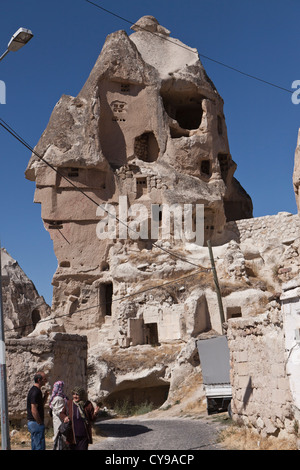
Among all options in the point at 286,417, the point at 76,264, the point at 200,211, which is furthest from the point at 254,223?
the point at 286,417

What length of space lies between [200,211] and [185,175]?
2189 mm

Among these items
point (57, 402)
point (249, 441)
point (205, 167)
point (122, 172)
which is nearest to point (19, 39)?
point (57, 402)

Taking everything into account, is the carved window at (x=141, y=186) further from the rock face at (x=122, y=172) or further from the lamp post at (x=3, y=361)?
the lamp post at (x=3, y=361)

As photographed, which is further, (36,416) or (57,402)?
(57,402)

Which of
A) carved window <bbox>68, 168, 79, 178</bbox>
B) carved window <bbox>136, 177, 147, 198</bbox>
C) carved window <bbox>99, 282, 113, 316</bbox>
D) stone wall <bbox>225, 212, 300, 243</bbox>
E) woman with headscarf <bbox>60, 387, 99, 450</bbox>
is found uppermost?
carved window <bbox>68, 168, 79, 178</bbox>

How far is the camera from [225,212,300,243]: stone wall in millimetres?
30375

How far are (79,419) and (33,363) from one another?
4773mm

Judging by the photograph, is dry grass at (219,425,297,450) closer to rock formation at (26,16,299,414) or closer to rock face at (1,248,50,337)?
rock formation at (26,16,299,414)

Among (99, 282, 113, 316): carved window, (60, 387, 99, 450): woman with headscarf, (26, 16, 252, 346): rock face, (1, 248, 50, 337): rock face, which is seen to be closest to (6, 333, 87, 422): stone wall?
(60, 387, 99, 450): woman with headscarf

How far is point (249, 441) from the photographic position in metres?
10.2

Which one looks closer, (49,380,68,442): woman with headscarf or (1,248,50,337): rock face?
(49,380,68,442): woman with headscarf

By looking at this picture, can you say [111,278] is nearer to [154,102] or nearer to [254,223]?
[254,223]

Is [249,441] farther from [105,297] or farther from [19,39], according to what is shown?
[105,297]

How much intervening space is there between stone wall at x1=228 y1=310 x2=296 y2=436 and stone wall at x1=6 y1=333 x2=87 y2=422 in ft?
11.9
